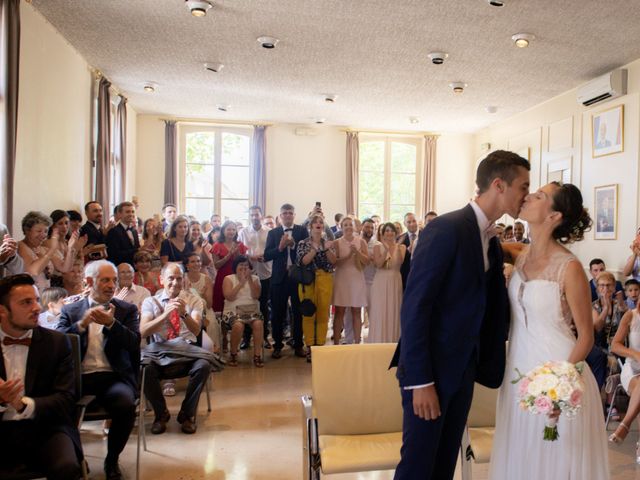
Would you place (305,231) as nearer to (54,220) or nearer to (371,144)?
(54,220)

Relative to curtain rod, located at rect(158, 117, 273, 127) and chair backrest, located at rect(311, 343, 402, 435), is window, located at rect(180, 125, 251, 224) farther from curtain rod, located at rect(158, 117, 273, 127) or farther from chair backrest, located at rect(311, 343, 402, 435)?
chair backrest, located at rect(311, 343, 402, 435)

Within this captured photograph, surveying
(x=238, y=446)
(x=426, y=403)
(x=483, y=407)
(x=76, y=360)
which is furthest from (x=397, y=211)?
(x=426, y=403)

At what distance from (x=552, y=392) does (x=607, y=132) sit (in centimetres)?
700

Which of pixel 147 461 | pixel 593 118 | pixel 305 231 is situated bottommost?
pixel 147 461

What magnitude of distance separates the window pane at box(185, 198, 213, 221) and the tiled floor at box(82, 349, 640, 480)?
7038mm

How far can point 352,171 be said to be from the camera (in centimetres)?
1198

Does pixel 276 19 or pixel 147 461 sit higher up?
pixel 276 19

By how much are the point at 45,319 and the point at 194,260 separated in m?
1.83

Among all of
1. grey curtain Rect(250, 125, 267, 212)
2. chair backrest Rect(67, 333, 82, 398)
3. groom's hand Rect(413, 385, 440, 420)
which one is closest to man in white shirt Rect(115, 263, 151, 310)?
chair backrest Rect(67, 333, 82, 398)

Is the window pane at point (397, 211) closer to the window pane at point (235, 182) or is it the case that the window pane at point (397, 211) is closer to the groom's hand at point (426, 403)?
the window pane at point (235, 182)

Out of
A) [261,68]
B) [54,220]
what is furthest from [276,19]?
[54,220]

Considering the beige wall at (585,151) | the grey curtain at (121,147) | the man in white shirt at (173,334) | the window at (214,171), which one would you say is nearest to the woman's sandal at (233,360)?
the man in white shirt at (173,334)

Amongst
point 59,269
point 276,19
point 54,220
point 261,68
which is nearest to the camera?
point 59,269

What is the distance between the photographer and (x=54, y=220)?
17.3 feet
